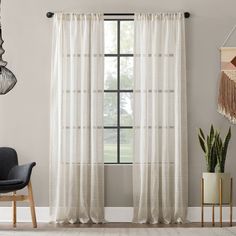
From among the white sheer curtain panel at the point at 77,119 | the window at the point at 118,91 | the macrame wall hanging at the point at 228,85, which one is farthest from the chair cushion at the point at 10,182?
the macrame wall hanging at the point at 228,85

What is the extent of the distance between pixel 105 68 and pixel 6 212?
198 centimetres

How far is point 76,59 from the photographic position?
7.24m

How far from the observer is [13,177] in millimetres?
6984

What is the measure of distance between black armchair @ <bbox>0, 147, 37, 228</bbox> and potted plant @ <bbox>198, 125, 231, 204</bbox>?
1.85 m

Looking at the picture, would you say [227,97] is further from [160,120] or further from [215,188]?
[215,188]

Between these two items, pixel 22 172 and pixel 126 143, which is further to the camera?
pixel 126 143

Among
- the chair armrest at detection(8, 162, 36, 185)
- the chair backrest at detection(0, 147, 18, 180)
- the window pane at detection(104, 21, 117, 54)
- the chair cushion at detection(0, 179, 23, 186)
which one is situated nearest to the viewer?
the chair cushion at detection(0, 179, 23, 186)

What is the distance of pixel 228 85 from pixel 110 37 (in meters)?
1.45

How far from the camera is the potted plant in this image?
268 inches

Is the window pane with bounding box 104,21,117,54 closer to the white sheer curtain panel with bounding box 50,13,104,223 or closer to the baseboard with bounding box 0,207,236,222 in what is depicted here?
the white sheer curtain panel with bounding box 50,13,104,223

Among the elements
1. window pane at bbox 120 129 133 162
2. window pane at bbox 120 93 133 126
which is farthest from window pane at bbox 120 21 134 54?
window pane at bbox 120 129 133 162

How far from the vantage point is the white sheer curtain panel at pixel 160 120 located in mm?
7164

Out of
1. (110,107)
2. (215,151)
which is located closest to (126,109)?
(110,107)

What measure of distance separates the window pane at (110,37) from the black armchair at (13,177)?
5.21 feet
